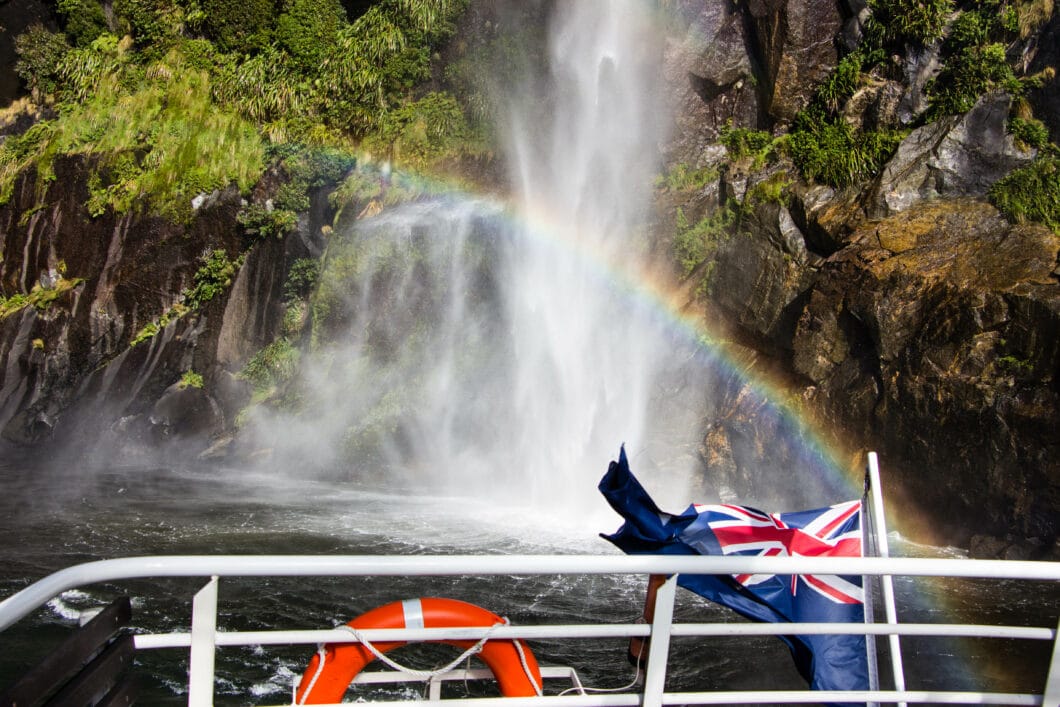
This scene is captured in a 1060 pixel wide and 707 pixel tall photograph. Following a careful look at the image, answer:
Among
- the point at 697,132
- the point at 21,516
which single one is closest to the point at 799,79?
the point at 697,132

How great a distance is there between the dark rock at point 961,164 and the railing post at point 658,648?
1414 centimetres

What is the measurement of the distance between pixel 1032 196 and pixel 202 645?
15.3 meters

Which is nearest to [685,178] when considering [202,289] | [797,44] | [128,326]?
[797,44]

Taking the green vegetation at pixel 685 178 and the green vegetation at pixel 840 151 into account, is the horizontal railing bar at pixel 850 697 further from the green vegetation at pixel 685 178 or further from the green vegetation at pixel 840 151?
the green vegetation at pixel 685 178

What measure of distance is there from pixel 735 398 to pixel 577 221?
242 inches

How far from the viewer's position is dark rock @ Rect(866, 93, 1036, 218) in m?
15.8

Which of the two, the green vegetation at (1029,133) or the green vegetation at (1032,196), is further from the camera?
the green vegetation at (1029,133)

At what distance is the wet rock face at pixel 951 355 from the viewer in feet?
41.2

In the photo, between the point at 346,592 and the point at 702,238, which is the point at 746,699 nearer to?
the point at 346,592

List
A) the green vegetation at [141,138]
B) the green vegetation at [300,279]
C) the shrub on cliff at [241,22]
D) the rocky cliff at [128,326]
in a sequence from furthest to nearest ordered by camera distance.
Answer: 1. the shrub on cliff at [241,22]
2. the green vegetation at [141,138]
3. the green vegetation at [300,279]
4. the rocky cliff at [128,326]

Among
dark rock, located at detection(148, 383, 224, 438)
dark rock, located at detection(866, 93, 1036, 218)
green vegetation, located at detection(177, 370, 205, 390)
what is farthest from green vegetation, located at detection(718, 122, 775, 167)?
green vegetation, located at detection(177, 370, 205, 390)

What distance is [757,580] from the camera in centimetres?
399

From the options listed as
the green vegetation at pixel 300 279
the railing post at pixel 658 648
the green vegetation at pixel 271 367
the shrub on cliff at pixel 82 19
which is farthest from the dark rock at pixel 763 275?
the shrub on cliff at pixel 82 19

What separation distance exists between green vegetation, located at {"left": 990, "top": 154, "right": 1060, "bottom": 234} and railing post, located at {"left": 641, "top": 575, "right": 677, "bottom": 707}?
45.1 feet
